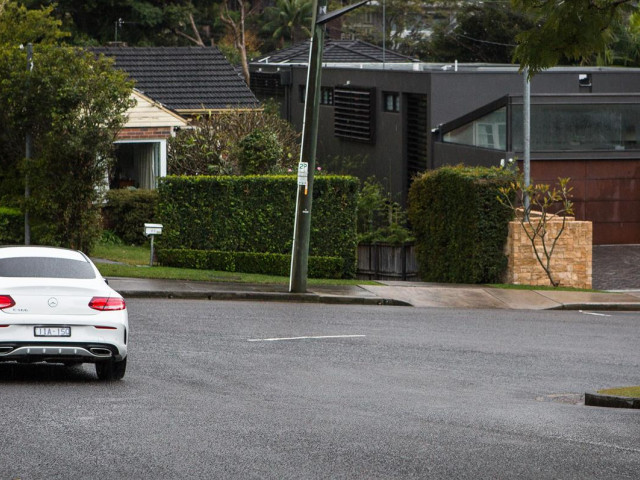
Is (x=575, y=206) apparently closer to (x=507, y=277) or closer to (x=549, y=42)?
(x=507, y=277)

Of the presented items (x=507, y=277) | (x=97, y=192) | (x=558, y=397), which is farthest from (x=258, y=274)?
(x=558, y=397)

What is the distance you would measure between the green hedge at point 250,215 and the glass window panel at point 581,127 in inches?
275

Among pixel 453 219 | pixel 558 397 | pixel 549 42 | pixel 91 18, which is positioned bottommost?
pixel 558 397

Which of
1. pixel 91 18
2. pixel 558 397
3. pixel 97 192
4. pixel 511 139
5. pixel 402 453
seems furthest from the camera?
pixel 91 18

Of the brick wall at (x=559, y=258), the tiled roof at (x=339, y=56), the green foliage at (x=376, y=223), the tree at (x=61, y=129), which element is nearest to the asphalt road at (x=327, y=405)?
the tree at (x=61, y=129)

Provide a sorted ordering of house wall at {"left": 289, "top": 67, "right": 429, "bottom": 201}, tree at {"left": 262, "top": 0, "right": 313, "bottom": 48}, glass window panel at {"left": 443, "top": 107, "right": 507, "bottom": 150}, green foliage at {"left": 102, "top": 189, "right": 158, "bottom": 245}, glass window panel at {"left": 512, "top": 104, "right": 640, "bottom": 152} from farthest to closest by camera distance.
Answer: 1. tree at {"left": 262, "top": 0, "right": 313, "bottom": 48}
2. house wall at {"left": 289, "top": 67, "right": 429, "bottom": 201}
3. glass window panel at {"left": 443, "top": 107, "right": 507, "bottom": 150}
4. glass window panel at {"left": 512, "top": 104, "right": 640, "bottom": 152}
5. green foliage at {"left": 102, "top": 189, "right": 158, "bottom": 245}

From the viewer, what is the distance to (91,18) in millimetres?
61469

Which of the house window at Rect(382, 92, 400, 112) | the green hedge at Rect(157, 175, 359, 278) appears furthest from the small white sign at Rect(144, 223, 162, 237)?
the house window at Rect(382, 92, 400, 112)

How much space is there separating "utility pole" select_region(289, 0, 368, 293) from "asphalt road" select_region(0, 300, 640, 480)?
12.5ft

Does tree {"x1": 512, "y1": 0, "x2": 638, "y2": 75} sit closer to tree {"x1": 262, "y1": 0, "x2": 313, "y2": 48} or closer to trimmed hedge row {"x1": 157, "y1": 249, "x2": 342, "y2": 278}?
trimmed hedge row {"x1": 157, "y1": 249, "x2": 342, "y2": 278}

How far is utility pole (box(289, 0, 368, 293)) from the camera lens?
23.3 metres

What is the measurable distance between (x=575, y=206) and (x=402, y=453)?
24749 mm

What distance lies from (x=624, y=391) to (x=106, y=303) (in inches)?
238

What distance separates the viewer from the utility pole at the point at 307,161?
23266mm
